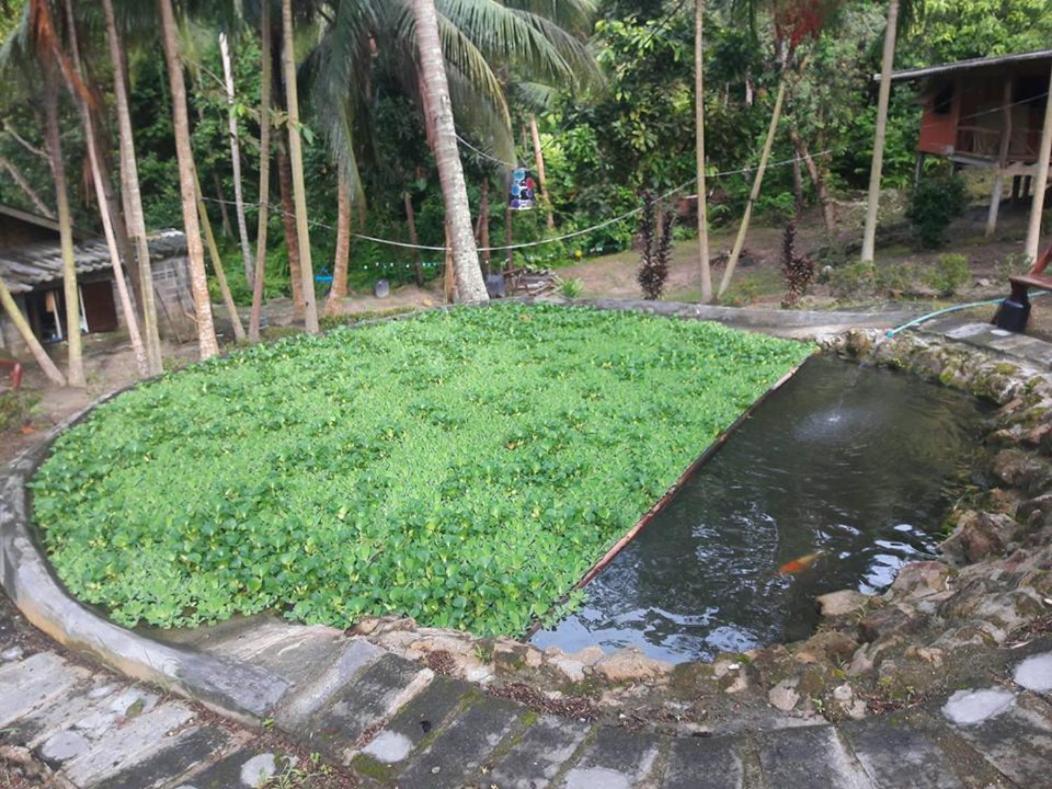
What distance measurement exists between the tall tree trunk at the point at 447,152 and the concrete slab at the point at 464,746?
10.5 meters

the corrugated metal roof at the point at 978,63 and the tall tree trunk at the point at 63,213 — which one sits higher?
the corrugated metal roof at the point at 978,63

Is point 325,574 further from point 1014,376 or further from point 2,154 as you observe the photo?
point 2,154

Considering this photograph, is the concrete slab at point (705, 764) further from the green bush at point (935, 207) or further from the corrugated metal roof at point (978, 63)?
the green bush at point (935, 207)

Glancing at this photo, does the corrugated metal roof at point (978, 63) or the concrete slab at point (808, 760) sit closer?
the concrete slab at point (808, 760)

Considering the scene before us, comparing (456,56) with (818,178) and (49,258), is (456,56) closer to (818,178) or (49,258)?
(49,258)

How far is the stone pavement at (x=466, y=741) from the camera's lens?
3215 millimetres

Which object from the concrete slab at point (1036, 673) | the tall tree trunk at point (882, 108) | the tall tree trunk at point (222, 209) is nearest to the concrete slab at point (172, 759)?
the concrete slab at point (1036, 673)

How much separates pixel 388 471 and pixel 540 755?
366 cm

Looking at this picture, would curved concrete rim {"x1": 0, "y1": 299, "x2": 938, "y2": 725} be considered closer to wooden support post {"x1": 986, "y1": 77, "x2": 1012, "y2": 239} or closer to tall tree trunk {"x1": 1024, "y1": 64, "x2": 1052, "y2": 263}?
tall tree trunk {"x1": 1024, "y1": 64, "x2": 1052, "y2": 263}

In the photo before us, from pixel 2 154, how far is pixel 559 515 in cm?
2097

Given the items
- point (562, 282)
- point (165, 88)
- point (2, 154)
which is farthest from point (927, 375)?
point (2, 154)

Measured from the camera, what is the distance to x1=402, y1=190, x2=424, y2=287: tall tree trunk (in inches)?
752

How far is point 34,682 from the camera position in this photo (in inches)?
181

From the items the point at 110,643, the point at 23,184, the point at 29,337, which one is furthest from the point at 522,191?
the point at 110,643
